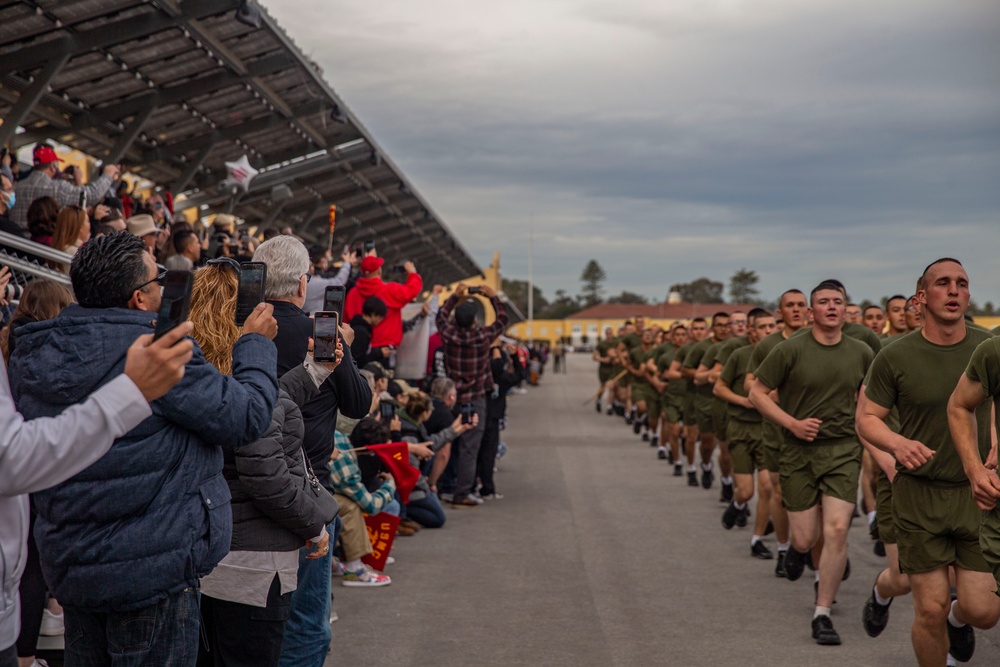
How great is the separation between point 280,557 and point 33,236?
18.0ft

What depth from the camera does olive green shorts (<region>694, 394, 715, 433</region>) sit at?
49.4 feet

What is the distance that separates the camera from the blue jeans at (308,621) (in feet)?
17.2

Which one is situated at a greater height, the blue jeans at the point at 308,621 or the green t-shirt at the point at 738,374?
the green t-shirt at the point at 738,374

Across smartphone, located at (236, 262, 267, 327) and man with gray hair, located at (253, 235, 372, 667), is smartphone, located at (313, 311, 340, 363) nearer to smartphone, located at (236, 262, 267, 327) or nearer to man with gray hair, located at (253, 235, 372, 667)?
man with gray hair, located at (253, 235, 372, 667)

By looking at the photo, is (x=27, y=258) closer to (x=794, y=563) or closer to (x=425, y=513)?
(x=425, y=513)

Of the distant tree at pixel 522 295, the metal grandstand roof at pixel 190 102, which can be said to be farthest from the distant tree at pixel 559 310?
the metal grandstand roof at pixel 190 102

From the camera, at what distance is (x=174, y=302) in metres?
3.00

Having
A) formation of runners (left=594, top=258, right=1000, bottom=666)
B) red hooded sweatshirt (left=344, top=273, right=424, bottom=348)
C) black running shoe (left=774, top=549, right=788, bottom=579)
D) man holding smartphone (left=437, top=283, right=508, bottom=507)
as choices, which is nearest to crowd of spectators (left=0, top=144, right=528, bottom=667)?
formation of runners (left=594, top=258, right=1000, bottom=666)

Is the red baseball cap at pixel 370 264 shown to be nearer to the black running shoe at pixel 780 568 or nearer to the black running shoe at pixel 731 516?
the black running shoe at pixel 731 516

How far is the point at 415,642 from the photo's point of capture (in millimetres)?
7348

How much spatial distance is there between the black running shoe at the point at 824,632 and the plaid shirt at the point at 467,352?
694 cm

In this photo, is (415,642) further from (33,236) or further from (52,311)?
(33,236)

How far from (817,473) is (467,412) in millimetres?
6165

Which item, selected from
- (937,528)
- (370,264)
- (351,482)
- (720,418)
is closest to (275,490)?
(937,528)
